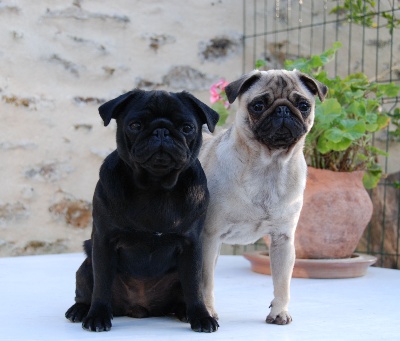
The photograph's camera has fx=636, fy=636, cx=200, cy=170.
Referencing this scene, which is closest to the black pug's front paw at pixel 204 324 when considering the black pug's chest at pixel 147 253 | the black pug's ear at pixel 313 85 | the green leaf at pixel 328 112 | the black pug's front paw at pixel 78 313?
the black pug's chest at pixel 147 253

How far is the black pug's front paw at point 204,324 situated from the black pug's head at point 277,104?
2.10ft

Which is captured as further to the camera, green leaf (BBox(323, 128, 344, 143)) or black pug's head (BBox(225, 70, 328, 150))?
green leaf (BBox(323, 128, 344, 143))

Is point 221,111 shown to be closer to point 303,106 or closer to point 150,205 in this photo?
point 303,106

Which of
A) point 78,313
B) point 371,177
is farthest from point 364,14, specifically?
point 78,313

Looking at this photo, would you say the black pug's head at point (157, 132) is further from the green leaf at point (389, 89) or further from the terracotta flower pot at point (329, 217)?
the green leaf at point (389, 89)

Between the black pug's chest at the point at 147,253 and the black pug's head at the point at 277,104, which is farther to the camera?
the black pug's head at the point at 277,104

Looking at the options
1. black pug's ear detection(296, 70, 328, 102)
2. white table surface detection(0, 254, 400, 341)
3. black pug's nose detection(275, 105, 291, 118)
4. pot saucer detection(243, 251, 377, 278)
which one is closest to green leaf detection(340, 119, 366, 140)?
pot saucer detection(243, 251, 377, 278)

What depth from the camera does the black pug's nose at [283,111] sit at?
2160 millimetres

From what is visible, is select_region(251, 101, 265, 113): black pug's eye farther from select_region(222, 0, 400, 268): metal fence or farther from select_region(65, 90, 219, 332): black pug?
select_region(222, 0, 400, 268): metal fence

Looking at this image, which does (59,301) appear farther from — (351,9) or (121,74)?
(351,9)

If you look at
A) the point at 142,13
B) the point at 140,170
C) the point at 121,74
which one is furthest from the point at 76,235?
the point at 140,170

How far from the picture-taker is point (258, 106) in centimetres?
226

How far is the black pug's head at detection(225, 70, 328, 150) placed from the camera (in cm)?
218

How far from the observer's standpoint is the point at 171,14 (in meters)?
4.72
